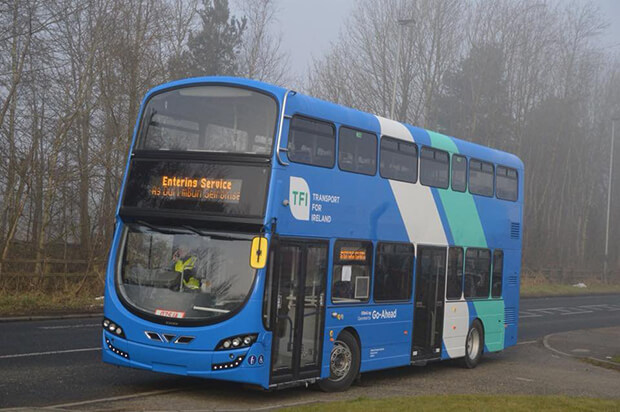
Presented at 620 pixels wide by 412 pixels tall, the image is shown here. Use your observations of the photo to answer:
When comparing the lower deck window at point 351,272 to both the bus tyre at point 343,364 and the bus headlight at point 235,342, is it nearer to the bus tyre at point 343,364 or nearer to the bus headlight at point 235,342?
the bus tyre at point 343,364

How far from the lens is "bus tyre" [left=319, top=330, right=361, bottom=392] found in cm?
1224

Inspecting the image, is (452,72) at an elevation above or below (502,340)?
above

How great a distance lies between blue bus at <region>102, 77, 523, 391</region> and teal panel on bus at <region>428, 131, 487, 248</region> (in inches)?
60.5

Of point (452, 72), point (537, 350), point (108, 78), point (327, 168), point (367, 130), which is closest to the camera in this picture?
point (327, 168)

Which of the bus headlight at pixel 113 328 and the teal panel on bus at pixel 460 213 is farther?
the teal panel on bus at pixel 460 213

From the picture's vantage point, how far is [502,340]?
18.1m

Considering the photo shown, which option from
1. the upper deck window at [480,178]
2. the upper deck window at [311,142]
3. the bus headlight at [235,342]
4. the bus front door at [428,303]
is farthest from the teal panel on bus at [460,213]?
the bus headlight at [235,342]

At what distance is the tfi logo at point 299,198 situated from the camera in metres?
11.3

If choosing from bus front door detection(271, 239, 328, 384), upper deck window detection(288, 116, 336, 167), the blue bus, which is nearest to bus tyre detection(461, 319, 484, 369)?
the blue bus

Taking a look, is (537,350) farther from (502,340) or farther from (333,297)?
(333,297)

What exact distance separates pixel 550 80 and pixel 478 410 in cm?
5008

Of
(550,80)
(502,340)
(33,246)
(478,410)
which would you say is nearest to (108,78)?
(33,246)

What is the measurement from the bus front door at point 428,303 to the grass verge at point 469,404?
275 cm

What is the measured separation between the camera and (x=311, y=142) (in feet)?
38.8
